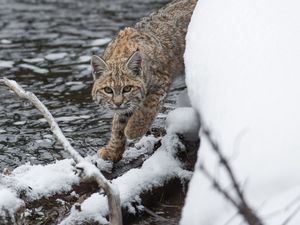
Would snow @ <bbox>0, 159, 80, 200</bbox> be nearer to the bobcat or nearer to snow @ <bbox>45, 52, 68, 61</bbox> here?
the bobcat

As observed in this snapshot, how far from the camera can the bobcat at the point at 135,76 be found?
201 inches

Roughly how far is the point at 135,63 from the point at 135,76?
3.8 inches

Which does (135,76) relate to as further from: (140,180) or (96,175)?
(96,175)

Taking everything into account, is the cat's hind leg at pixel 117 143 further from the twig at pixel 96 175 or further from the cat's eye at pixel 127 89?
the twig at pixel 96 175

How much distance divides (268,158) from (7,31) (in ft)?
25.5

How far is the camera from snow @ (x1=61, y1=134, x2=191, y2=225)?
427cm

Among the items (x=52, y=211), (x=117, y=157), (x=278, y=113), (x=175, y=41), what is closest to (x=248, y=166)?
(x=278, y=113)

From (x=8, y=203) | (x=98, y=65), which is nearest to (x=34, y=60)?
(x=98, y=65)

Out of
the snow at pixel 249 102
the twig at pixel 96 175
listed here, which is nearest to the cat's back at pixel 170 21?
the snow at pixel 249 102

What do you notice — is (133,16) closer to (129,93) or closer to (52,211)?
(129,93)

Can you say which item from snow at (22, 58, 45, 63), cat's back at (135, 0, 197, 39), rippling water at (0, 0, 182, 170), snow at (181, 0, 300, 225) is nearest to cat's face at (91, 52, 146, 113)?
snow at (181, 0, 300, 225)

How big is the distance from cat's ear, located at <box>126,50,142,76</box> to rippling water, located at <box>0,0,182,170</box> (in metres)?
1.08

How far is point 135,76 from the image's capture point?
516 cm

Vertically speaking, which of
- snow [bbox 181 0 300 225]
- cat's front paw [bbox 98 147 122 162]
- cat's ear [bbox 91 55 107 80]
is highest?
snow [bbox 181 0 300 225]
